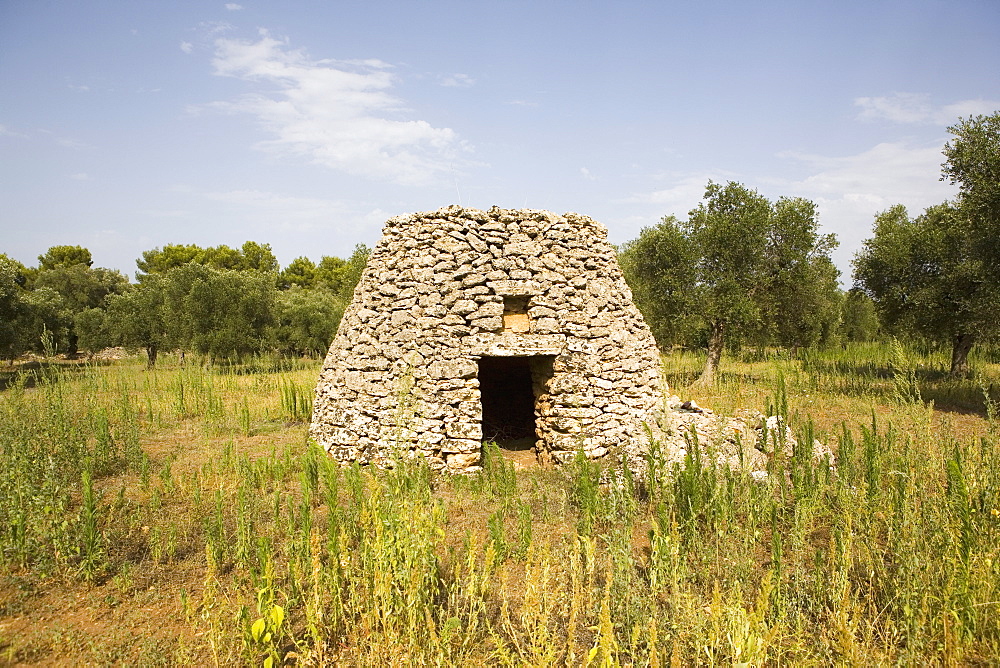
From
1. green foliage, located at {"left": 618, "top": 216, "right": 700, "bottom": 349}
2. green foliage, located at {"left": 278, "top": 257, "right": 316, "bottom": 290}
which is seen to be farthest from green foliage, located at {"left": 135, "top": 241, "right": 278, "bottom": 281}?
green foliage, located at {"left": 618, "top": 216, "right": 700, "bottom": 349}

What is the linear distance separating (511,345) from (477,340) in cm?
50

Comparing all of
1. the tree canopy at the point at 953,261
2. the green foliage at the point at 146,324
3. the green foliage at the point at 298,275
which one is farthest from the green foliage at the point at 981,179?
the green foliage at the point at 298,275

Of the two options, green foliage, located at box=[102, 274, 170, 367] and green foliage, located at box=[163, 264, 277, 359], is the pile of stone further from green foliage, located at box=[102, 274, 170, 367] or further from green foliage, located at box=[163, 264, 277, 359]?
green foliage, located at box=[102, 274, 170, 367]

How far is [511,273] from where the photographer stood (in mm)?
7820

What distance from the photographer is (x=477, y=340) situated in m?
7.58

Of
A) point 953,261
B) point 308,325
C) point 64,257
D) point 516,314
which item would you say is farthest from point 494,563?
Result: point 64,257

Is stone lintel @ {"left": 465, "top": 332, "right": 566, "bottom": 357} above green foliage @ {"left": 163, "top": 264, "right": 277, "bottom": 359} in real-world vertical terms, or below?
below

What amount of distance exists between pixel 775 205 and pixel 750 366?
7.38 m

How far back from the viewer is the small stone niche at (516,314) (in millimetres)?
7910

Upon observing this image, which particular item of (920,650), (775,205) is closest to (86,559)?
(920,650)

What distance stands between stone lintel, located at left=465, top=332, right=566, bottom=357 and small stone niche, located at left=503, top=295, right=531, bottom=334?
0.15 metres

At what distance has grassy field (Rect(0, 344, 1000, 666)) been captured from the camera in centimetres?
344

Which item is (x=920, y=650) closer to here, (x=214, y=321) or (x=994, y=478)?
(x=994, y=478)

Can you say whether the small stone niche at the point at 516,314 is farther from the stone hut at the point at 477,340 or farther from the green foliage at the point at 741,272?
the green foliage at the point at 741,272
